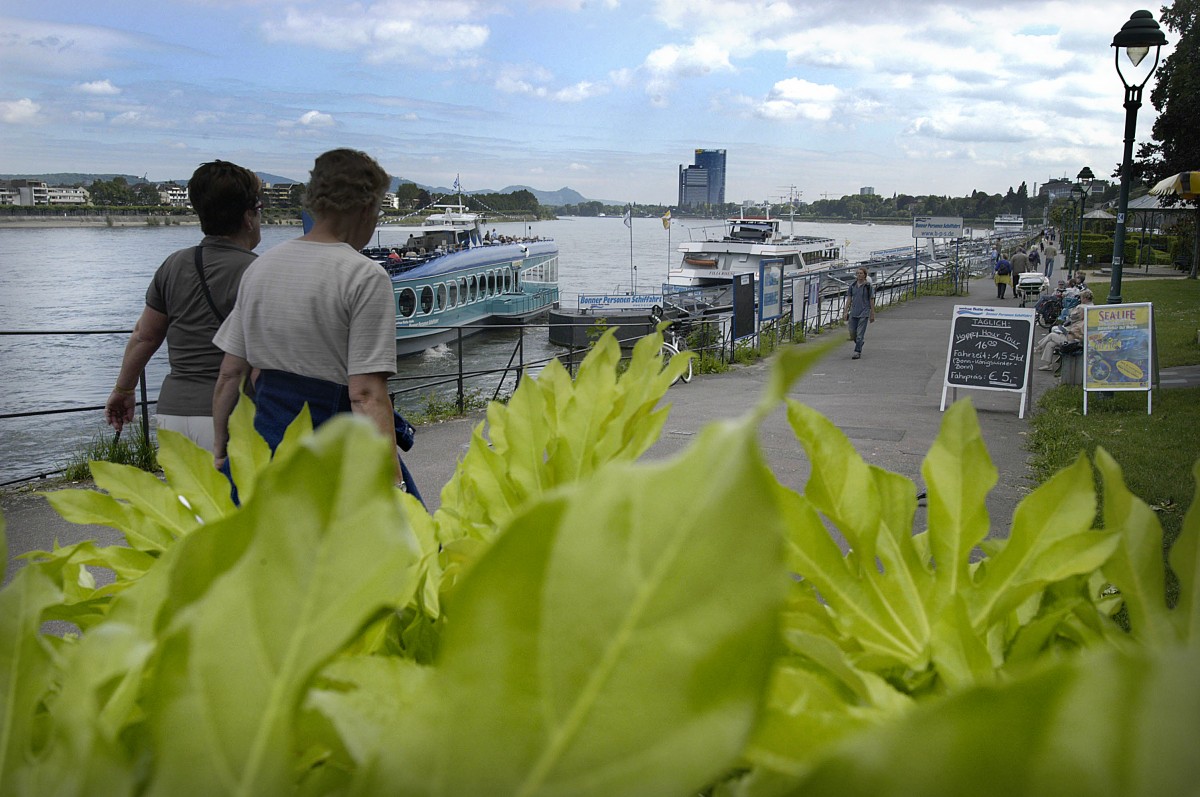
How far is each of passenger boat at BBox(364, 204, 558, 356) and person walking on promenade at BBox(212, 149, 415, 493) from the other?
20.6 metres

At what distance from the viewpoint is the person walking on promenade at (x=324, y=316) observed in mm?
2889

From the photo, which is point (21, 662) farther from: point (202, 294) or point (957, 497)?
point (202, 294)

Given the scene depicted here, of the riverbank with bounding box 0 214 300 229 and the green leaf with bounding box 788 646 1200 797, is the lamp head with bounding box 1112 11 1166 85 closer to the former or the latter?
the green leaf with bounding box 788 646 1200 797

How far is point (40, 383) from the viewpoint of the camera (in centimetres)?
1967

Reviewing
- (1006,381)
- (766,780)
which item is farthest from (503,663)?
(1006,381)

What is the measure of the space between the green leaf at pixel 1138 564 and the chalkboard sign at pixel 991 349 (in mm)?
11574

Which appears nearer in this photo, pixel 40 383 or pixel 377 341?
pixel 377 341

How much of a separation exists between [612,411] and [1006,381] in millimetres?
11660

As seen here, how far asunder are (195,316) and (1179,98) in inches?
1278

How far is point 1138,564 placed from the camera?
690 mm

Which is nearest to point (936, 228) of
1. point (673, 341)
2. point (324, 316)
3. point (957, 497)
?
point (673, 341)

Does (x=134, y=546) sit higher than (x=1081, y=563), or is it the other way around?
(x=1081, y=563)

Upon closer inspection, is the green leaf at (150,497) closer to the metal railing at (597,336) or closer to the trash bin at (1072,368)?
the metal railing at (597,336)

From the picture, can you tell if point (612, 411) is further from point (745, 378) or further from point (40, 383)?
point (40, 383)
